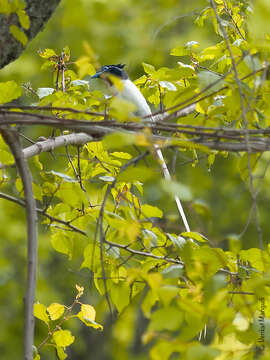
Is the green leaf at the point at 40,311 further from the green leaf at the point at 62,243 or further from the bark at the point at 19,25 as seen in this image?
the bark at the point at 19,25

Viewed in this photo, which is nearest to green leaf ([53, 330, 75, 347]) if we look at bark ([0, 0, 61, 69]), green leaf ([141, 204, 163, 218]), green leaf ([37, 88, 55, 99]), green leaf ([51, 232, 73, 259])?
green leaf ([51, 232, 73, 259])

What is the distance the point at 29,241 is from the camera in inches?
55.0

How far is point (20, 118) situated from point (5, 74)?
607 cm

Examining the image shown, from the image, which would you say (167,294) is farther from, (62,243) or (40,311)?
(40,311)

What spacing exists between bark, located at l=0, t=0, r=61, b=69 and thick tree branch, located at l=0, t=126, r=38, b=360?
0.46 meters

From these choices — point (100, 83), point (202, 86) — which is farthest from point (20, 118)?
point (100, 83)

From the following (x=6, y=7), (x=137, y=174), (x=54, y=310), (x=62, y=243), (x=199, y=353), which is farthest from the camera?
(x=54, y=310)

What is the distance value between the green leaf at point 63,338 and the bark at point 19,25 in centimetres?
100

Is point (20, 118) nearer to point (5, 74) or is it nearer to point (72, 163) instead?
point (72, 163)

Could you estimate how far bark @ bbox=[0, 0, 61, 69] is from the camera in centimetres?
177

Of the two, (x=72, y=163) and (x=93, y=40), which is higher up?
(x=93, y=40)

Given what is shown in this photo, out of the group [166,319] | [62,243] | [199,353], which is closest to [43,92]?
[62,243]

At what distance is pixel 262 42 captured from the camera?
4.65ft

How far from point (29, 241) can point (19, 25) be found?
0.77m
